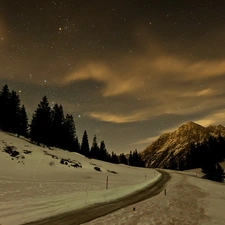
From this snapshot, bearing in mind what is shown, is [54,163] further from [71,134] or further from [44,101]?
[71,134]

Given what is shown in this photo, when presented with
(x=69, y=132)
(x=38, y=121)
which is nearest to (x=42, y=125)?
(x=38, y=121)

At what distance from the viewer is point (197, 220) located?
1162 centimetres

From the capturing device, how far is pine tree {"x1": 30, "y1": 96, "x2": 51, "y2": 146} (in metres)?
57.2

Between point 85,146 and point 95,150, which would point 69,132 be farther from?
point 95,150

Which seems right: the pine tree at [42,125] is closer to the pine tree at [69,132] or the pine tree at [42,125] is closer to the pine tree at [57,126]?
the pine tree at [57,126]

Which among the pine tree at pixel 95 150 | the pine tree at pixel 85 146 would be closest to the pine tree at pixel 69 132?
the pine tree at pixel 85 146

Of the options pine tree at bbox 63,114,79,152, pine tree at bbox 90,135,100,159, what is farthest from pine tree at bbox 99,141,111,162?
pine tree at bbox 63,114,79,152

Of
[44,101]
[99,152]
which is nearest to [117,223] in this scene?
[44,101]

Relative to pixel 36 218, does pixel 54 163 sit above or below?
above

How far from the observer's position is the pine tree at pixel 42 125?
57250 millimetres

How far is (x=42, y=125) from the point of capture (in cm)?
5775

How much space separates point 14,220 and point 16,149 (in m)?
28.4

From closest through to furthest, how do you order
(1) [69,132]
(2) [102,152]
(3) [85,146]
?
1. (1) [69,132]
2. (3) [85,146]
3. (2) [102,152]

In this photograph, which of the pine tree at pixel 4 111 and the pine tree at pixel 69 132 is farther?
the pine tree at pixel 69 132
